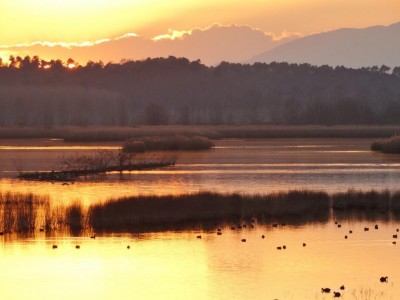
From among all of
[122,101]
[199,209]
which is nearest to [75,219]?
[199,209]

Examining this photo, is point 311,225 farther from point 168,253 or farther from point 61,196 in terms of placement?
point 61,196

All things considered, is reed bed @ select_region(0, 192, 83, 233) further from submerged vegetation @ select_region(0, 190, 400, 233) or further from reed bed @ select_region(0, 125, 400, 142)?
reed bed @ select_region(0, 125, 400, 142)

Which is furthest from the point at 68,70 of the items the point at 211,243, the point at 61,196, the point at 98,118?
the point at 211,243

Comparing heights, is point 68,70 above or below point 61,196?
above

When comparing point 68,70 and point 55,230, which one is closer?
point 55,230

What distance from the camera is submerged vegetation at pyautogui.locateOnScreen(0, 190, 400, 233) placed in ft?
103

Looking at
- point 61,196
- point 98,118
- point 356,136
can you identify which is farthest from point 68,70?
point 61,196

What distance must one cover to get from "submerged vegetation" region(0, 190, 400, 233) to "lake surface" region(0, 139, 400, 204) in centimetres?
470

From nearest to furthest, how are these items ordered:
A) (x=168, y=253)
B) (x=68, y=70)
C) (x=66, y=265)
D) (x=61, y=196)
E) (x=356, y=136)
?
(x=66, y=265) → (x=168, y=253) → (x=61, y=196) → (x=356, y=136) → (x=68, y=70)

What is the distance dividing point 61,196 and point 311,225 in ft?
41.4

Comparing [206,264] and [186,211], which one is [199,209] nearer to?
[186,211]

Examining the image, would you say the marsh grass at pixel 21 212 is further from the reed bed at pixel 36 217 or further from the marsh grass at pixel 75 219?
the marsh grass at pixel 75 219

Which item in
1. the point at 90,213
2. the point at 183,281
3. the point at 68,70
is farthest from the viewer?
the point at 68,70

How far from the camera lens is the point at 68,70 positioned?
195500 millimetres
